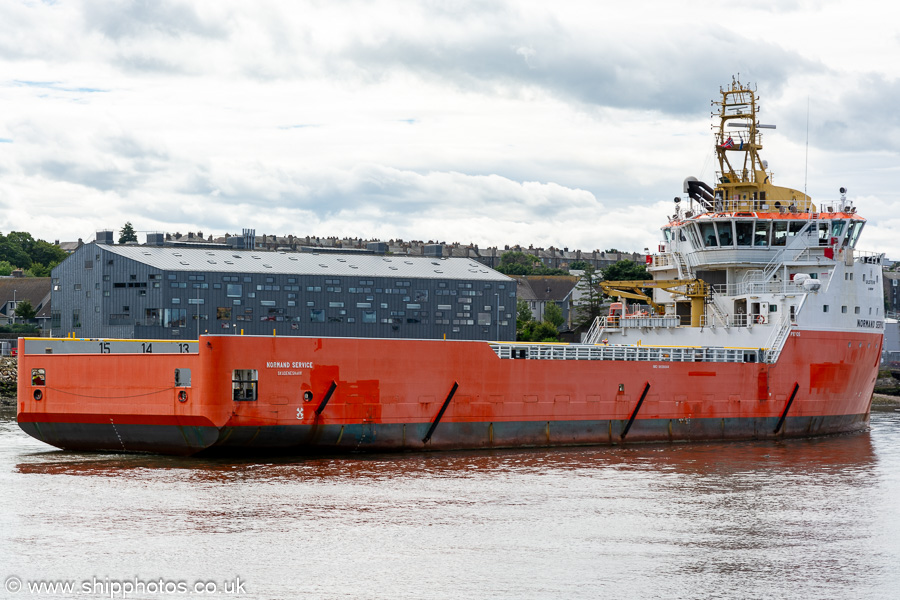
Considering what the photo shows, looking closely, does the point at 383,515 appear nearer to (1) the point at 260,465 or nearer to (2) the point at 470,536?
(2) the point at 470,536

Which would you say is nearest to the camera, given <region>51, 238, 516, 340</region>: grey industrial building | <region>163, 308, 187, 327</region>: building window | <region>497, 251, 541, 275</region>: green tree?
<region>163, 308, 187, 327</region>: building window

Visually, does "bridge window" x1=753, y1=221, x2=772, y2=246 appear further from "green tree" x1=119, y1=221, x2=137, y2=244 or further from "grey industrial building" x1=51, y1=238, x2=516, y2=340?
"green tree" x1=119, y1=221, x2=137, y2=244

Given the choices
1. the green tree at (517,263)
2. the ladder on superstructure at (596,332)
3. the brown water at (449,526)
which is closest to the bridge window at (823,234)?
the ladder on superstructure at (596,332)

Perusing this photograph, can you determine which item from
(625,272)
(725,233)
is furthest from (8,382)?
(625,272)

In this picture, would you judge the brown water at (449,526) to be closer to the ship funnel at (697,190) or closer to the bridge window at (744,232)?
the bridge window at (744,232)

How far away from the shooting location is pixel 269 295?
63.3 meters

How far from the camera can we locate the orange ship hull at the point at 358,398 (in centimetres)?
2519

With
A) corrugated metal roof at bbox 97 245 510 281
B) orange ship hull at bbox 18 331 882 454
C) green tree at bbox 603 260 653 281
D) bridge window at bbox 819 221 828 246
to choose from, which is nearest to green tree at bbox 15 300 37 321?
corrugated metal roof at bbox 97 245 510 281

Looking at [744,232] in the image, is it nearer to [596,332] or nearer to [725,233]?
[725,233]

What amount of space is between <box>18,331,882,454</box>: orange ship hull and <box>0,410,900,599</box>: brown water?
65cm

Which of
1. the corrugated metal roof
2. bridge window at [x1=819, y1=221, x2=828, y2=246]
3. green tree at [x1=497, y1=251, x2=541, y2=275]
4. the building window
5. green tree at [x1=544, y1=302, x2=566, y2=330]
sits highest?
green tree at [x1=497, y1=251, x2=541, y2=275]

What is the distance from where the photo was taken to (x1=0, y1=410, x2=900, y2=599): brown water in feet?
51.5

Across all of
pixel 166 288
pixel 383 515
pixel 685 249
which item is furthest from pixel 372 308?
pixel 383 515

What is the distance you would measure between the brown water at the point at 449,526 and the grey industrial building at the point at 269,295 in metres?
34.1
